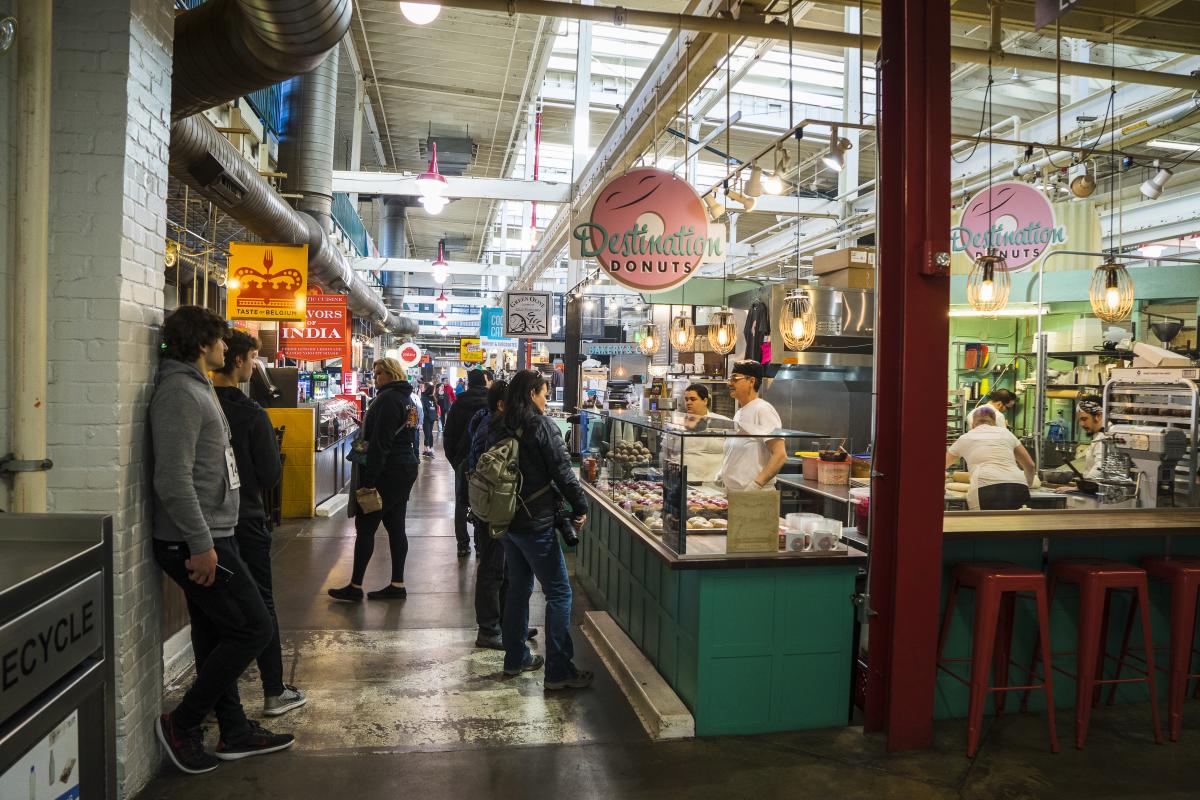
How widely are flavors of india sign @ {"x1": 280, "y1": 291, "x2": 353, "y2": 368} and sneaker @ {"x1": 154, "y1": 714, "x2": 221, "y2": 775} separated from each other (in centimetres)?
873

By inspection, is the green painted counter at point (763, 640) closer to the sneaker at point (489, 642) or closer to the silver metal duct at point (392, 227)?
the sneaker at point (489, 642)

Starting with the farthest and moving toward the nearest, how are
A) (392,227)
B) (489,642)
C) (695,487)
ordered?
1. (392,227)
2. (489,642)
3. (695,487)

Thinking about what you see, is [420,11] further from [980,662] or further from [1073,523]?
[1073,523]

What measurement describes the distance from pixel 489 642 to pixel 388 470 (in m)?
1.68

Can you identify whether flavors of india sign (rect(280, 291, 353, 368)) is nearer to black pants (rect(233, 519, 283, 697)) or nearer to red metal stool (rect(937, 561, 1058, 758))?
black pants (rect(233, 519, 283, 697))

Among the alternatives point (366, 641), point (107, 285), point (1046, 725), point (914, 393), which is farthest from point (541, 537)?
point (1046, 725)

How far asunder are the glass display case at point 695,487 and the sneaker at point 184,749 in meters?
2.34

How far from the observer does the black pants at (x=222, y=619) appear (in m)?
3.16

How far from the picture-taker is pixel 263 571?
3744 millimetres

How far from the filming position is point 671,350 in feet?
44.1

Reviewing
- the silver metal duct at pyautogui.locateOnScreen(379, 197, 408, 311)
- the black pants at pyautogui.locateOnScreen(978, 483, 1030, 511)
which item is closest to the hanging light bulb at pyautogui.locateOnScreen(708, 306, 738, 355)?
the black pants at pyautogui.locateOnScreen(978, 483, 1030, 511)

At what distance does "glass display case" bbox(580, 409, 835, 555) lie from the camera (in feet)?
12.3

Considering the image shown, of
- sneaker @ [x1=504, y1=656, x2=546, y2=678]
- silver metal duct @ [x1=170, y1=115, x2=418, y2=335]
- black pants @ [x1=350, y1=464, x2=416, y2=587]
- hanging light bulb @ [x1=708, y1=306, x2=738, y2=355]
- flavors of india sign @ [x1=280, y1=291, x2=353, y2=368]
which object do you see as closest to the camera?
sneaker @ [x1=504, y1=656, x2=546, y2=678]

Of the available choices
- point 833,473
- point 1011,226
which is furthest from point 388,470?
point 1011,226
